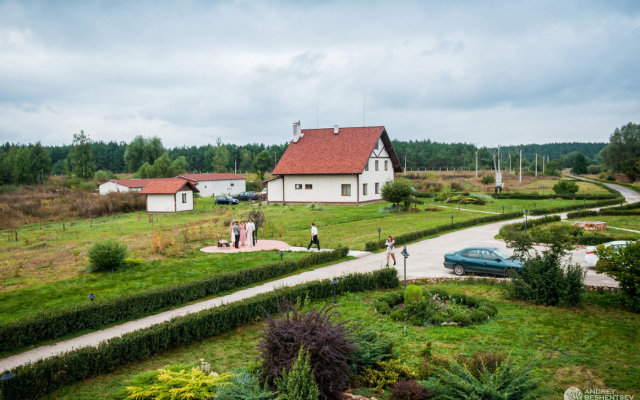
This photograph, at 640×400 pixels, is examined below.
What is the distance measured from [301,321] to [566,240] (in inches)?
421

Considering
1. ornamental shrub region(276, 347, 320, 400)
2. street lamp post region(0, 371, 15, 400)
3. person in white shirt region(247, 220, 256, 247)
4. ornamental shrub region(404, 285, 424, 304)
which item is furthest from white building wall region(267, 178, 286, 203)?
ornamental shrub region(276, 347, 320, 400)

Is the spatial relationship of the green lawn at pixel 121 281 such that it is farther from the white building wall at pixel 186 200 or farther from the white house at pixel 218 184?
the white house at pixel 218 184

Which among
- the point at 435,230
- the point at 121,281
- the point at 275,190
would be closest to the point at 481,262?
the point at 435,230

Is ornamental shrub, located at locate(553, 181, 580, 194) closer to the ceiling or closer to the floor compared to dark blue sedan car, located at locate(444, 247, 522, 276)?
closer to the ceiling

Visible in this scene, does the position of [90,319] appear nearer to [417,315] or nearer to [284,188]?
[417,315]

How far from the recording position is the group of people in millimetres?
22672

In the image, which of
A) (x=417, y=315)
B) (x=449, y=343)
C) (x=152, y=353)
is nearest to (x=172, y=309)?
(x=152, y=353)

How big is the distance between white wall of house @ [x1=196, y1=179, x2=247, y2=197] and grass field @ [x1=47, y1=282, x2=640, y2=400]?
52666 millimetres

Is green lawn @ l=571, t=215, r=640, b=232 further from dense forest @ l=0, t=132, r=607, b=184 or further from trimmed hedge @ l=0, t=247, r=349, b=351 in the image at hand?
dense forest @ l=0, t=132, r=607, b=184

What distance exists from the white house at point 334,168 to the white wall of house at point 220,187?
741 inches

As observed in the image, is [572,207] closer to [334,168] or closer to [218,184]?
[334,168]

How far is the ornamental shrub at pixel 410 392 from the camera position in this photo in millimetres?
7465

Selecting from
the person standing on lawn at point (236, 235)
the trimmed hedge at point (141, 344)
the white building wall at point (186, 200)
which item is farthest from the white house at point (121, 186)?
the trimmed hedge at point (141, 344)

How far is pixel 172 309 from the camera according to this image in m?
13.5
